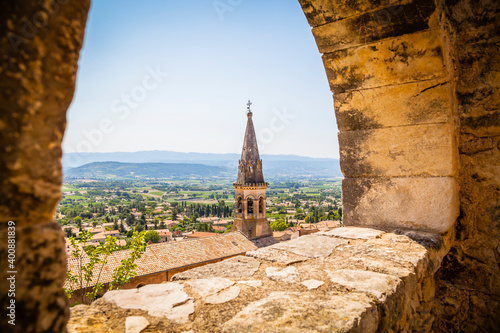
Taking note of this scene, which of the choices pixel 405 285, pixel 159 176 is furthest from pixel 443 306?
pixel 159 176

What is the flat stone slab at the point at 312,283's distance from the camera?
128 cm

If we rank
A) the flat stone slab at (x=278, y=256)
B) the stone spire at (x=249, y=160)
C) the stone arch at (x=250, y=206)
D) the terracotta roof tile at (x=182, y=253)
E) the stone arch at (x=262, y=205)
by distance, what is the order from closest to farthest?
the flat stone slab at (x=278, y=256) < the terracotta roof tile at (x=182, y=253) < the stone spire at (x=249, y=160) < the stone arch at (x=250, y=206) < the stone arch at (x=262, y=205)

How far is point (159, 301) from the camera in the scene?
1.11 metres

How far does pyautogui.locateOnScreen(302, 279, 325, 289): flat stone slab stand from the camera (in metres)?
1.28

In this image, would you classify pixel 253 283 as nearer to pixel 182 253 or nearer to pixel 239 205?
pixel 182 253

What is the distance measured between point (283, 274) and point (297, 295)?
0.82 feet

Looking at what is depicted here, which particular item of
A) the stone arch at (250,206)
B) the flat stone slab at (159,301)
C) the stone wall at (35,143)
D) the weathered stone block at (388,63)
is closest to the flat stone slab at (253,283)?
the flat stone slab at (159,301)

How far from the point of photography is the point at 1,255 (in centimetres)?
48

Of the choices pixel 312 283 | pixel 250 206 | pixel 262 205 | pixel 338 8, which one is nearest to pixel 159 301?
pixel 312 283

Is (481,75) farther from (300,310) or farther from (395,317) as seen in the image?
(300,310)

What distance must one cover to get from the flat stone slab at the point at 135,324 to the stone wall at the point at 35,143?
15.0 inches

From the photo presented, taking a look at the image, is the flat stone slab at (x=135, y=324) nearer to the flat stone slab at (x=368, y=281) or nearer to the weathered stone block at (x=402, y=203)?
the flat stone slab at (x=368, y=281)

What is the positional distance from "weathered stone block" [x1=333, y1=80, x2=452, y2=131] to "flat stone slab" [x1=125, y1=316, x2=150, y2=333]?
1785 millimetres

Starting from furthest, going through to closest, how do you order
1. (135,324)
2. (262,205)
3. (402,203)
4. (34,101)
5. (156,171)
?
(156,171) < (262,205) < (402,203) < (135,324) < (34,101)
